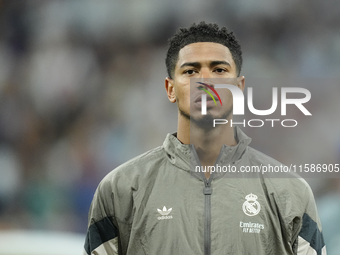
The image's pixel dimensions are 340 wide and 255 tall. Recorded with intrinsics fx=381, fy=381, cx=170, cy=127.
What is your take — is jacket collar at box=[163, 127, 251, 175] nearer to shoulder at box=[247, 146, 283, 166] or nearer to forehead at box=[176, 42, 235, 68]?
shoulder at box=[247, 146, 283, 166]

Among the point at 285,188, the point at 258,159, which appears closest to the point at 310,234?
the point at 285,188

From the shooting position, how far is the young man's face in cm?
151

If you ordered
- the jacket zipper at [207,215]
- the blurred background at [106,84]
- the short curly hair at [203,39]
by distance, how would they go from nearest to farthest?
the jacket zipper at [207,215] → the short curly hair at [203,39] → the blurred background at [106,84]

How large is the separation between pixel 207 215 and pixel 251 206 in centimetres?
17

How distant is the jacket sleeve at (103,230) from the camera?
1452 mm

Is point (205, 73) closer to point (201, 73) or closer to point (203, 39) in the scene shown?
point (201, 73)

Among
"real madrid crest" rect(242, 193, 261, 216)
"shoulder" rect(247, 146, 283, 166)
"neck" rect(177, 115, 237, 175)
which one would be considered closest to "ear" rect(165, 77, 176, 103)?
"neck" rect(177, 115, 237, 175)

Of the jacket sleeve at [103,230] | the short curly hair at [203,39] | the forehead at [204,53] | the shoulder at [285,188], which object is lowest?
the jacket sleeve at [103,230]

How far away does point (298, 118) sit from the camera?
7.76 ft

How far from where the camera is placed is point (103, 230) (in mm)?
1465

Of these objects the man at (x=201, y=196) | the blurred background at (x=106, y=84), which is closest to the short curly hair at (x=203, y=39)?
the man at (x=201, y=196)

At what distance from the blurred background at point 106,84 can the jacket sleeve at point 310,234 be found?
0.95 metres

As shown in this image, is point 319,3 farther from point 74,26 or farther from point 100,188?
point 100,188

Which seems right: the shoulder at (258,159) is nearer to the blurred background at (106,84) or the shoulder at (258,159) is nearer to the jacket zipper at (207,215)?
the jacket zipper at (207,215)
